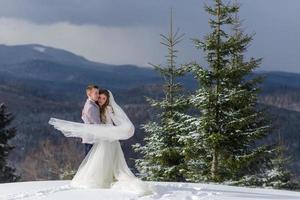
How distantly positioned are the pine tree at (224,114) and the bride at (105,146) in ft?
21.2

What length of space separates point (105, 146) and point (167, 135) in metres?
9.52

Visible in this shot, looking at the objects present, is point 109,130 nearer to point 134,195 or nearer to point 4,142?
point 134,195

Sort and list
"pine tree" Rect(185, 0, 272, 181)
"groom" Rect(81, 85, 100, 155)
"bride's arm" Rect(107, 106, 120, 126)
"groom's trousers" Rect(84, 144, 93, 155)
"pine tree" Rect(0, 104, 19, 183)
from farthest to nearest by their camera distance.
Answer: "pine tree" Rect(0, 104, 19, 183) → "pine tree" Rect(185, 0, 272, 181) → "groom's trousers" Rect(84, 144, 93, 155) → "bride's arm" Rect(107, 106, 120, 126) → "groom" Rect(81, 85, 100, 155)

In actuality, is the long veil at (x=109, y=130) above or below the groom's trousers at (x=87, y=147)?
above

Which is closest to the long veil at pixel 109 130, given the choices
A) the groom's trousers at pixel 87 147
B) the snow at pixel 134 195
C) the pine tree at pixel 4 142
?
the groom's trousers at pixel 87 147

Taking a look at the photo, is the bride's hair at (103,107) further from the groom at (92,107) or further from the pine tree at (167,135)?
the pine tree at (167,135)

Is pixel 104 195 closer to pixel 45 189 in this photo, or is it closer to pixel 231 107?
pixel 45 189

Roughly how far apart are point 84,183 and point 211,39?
29.4 ft

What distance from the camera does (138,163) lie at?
24422mm

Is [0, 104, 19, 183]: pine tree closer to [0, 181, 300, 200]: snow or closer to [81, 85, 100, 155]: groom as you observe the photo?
[0, 181, 300, 200]: snow

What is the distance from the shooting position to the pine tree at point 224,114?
19812 mm

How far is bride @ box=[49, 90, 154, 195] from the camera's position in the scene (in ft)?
44.6

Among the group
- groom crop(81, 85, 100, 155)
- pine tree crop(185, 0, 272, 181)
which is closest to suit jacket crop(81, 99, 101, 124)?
groom crop(81, 85, 100, 155)

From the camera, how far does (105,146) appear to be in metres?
13.8
